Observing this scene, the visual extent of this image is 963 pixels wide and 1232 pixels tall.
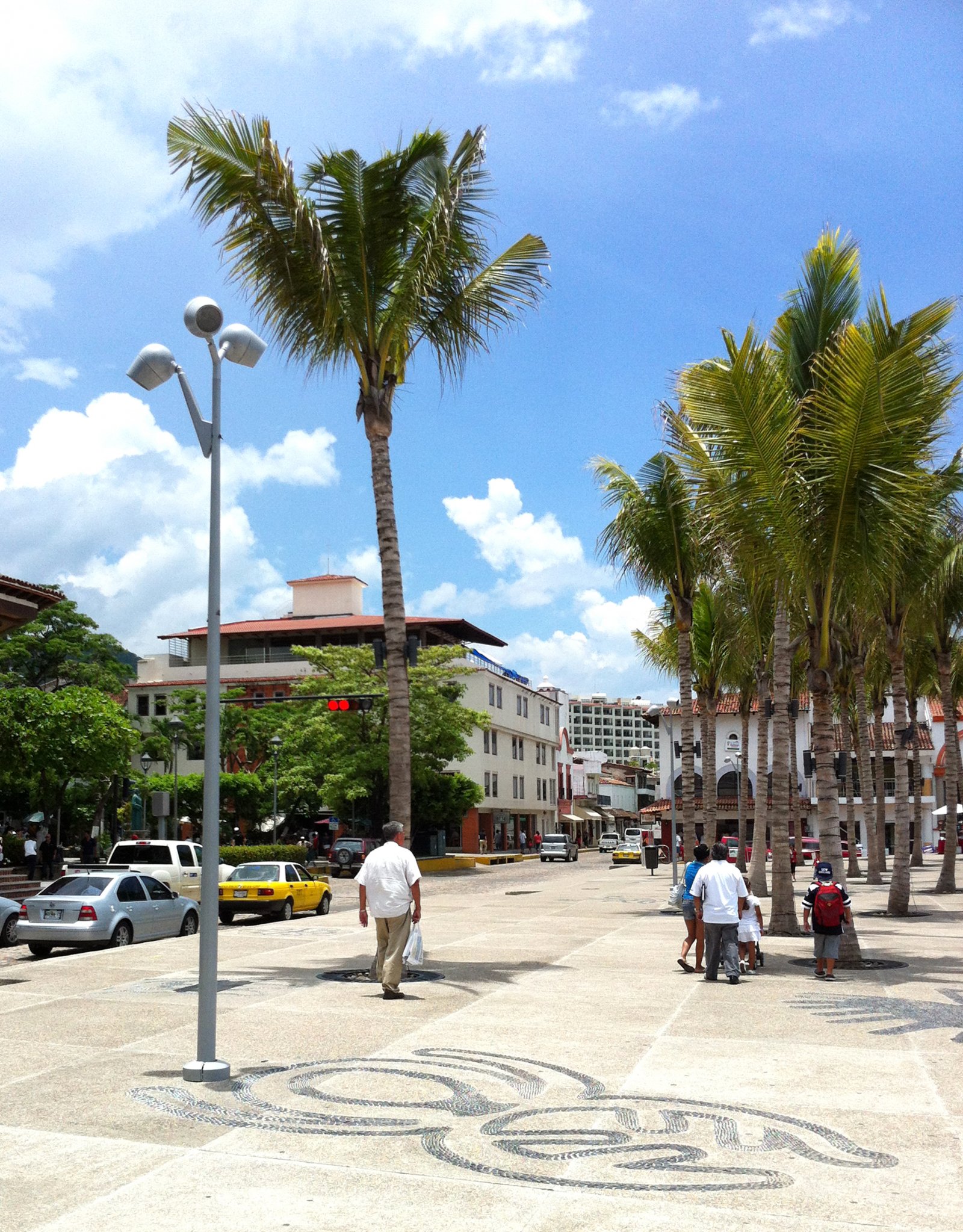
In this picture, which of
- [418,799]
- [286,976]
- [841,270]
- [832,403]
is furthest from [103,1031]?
[418,799]

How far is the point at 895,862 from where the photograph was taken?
2203 cm

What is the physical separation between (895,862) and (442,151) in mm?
15011

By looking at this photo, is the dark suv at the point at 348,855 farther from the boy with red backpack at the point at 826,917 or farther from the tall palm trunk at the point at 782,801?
the boy with red backpack at the point at 826,917

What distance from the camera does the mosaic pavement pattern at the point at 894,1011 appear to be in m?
10.7

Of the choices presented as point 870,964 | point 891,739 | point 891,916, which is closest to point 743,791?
point 891,916

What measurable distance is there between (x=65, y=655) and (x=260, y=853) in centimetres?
2135

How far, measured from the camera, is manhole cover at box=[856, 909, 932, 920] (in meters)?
22.3

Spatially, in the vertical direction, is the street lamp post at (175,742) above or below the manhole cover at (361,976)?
above

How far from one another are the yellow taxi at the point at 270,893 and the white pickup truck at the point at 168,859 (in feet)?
2.61

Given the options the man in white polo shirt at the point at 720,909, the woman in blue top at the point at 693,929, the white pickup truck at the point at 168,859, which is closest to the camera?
the man in white polo shirt at the point at 720,909

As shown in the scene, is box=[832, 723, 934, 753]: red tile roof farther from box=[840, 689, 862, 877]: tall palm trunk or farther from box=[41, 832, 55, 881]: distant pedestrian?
box=[41, 832, 55, 881]: distant pedestrian

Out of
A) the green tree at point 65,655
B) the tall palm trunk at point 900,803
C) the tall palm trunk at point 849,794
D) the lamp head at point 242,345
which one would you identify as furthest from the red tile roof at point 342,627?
the lamp head at point 242,345

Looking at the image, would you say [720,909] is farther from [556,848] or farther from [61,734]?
[556,848]

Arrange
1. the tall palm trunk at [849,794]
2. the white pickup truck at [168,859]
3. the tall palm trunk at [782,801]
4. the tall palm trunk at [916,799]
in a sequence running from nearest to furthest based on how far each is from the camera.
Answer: the tall palm trunk at [782,801] → the white pickup truck at [168,859] → the tall palm trunk at [849,794] → the tall palm trunk at [916,799]
